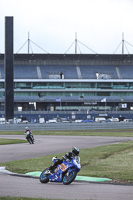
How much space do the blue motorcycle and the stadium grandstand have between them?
291 ft

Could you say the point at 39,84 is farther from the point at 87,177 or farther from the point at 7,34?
the point at 87,177

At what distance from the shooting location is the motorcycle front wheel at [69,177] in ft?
46.1

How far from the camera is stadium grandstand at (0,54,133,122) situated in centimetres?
10644

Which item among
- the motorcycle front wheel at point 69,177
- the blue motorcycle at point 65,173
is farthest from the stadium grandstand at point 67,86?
the motorcycle front wheel at point 69,177

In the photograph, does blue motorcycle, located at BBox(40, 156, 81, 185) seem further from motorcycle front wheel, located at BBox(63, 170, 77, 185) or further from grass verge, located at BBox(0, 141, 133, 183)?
grass verge, located at BBox(0, 141, 133, 183)

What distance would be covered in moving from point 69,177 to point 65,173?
0.84ft

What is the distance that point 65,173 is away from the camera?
14352 mm

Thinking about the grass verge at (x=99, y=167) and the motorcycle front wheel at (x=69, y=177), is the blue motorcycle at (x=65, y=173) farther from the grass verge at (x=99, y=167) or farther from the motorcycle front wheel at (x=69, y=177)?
the grass verge at (x=99, y=167)

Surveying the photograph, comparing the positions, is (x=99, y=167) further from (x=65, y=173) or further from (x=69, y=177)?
(x=69, y=177)

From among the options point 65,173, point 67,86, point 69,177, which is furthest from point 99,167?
point 67,86

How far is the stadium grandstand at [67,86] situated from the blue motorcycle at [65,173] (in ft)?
291

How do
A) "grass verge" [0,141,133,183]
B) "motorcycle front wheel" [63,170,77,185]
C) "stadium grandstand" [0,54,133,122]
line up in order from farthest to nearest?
1. "stadium grandstand" [0,54,133,122]
2. "grass verge" [0,141,133,183]
3. "motorcycle front wheel" [63,170,77,185]

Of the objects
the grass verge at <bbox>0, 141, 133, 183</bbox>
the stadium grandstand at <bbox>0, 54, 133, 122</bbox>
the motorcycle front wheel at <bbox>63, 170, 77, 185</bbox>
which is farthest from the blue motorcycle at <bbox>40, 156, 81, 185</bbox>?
the stadium grandstand at <bbox>0, 54, 133, 122</bbox>

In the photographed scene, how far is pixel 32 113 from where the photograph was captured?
9256 centimetres
